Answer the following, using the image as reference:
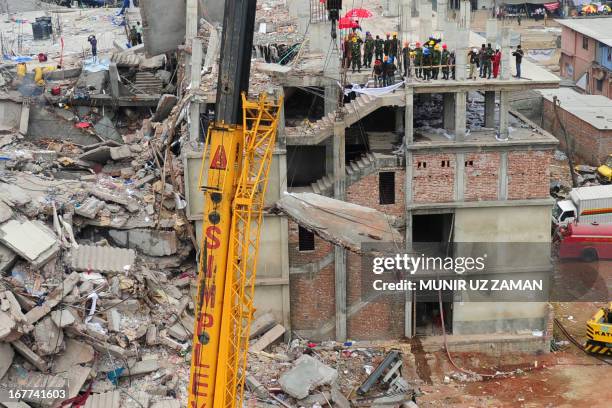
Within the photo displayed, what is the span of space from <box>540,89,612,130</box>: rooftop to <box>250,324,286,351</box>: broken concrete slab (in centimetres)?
2209

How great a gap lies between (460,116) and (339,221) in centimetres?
1086

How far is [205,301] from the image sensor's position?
23172 mm

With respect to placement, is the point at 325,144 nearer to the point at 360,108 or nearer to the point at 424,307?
the point at 360,108

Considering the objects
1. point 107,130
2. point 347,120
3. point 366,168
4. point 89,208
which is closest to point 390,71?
point 347,120

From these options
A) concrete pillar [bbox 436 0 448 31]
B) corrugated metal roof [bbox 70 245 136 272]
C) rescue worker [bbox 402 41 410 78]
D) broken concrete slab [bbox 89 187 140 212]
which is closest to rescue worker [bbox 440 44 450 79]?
rescue worker [bbox 402 41 410 78]

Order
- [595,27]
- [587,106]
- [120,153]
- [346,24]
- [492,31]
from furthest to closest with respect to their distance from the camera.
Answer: [595,27]
[587,106]
[120,153]
[346,24]
[492,31]

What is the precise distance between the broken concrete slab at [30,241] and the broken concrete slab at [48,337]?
2563mm

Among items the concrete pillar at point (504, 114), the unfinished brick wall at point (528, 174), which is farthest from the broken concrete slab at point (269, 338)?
the concrete pillar at point (504, 114)

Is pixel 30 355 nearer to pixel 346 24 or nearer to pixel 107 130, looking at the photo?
pixel 346 24

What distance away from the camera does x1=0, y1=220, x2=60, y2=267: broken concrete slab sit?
31891 mm

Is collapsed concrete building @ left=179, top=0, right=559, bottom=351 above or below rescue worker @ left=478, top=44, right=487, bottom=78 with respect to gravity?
below

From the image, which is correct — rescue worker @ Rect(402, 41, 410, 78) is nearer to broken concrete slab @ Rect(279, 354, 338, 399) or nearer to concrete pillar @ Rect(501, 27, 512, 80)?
concrete pillar @ Rect(501, 27, 512, 80)

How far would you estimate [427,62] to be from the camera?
36031mm

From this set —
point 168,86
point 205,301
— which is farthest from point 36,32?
point 205,301
